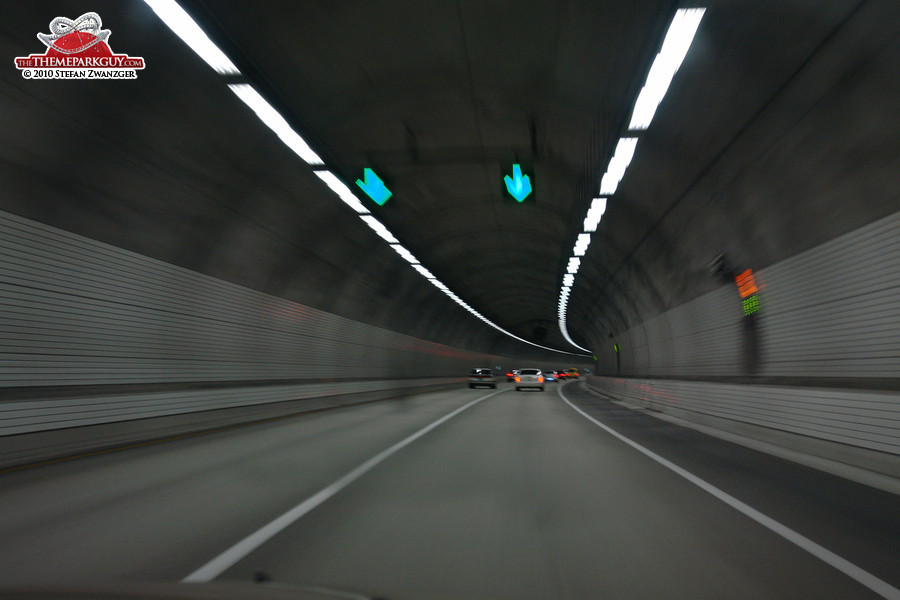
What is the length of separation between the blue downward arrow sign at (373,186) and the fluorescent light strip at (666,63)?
615 centimetres

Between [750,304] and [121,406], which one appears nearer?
[121,406]

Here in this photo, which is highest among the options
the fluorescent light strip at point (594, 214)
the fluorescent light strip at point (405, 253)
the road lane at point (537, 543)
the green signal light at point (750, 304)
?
the fluorescent light strip at point (405, 253)

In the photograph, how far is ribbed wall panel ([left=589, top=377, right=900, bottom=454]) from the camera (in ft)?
Answer: 27.3

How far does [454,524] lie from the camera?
19.3ft

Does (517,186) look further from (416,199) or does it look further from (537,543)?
(537,543)

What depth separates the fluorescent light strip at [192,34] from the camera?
8469 mm

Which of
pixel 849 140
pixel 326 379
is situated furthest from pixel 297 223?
pixel 849 140

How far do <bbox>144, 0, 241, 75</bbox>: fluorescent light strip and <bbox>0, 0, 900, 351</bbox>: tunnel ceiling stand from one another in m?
0.16

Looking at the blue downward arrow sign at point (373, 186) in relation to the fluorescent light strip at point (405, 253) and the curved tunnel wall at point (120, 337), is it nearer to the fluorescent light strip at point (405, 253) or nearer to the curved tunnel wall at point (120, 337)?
the curved tunnel wall at point (120, 337)

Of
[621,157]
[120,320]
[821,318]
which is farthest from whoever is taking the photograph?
[621,157]

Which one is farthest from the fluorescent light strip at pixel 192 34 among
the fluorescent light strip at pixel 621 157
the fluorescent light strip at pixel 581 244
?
the fluorescent light strip at pixel 581 244

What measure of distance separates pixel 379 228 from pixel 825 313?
1317 cm

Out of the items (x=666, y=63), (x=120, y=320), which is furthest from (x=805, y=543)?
(x=120, y=320)

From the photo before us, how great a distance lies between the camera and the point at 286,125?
12.4 meters
